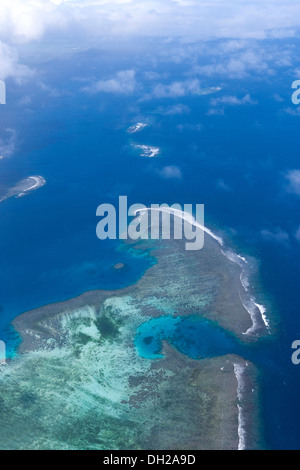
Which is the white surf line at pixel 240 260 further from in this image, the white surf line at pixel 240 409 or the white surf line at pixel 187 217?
the white surf line at pixel 240 409

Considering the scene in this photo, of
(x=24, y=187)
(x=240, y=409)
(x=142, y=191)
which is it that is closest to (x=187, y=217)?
(x=142, y=191)

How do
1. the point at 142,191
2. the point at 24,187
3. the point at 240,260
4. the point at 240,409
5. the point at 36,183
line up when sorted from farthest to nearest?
the point at 36,183 → the point at 24,187 → the point at 142,191 → the point at 240,260 → the point at 240,409

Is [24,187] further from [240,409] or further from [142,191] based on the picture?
[240,409]

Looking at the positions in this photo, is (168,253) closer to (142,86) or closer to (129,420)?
(129,420)

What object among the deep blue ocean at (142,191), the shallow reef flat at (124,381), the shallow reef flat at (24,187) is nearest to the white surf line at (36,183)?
the shallow reef flat at (24,187)
